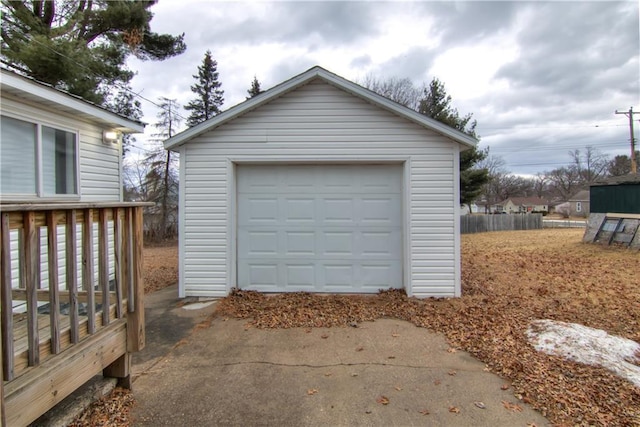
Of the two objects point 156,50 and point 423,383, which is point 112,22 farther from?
point 423,383

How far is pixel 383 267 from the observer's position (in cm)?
572

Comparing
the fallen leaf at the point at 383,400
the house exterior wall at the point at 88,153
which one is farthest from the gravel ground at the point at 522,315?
the house exterior wall at the point at 88,153

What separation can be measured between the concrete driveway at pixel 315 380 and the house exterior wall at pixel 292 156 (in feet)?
4.54

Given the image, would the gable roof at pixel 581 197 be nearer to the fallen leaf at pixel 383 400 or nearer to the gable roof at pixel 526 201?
the gable roof at pixel 526 201

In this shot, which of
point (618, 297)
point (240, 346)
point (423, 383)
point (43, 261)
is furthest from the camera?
point (618, 297)

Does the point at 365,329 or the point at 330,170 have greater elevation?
the point at 330,170

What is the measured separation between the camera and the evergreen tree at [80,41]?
8031 mm

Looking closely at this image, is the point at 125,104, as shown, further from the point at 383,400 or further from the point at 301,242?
the point at 383,400

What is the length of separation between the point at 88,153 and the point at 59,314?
5.00 metres

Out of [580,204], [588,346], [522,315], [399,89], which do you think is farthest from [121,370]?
[580,204]

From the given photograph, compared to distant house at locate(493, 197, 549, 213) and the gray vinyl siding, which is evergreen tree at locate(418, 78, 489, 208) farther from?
distant house at locate(493, 197, 549, 213)

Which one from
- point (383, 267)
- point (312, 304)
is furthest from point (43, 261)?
point (383, 267)

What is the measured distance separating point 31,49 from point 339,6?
745cm

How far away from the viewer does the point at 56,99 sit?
486 centimetres
